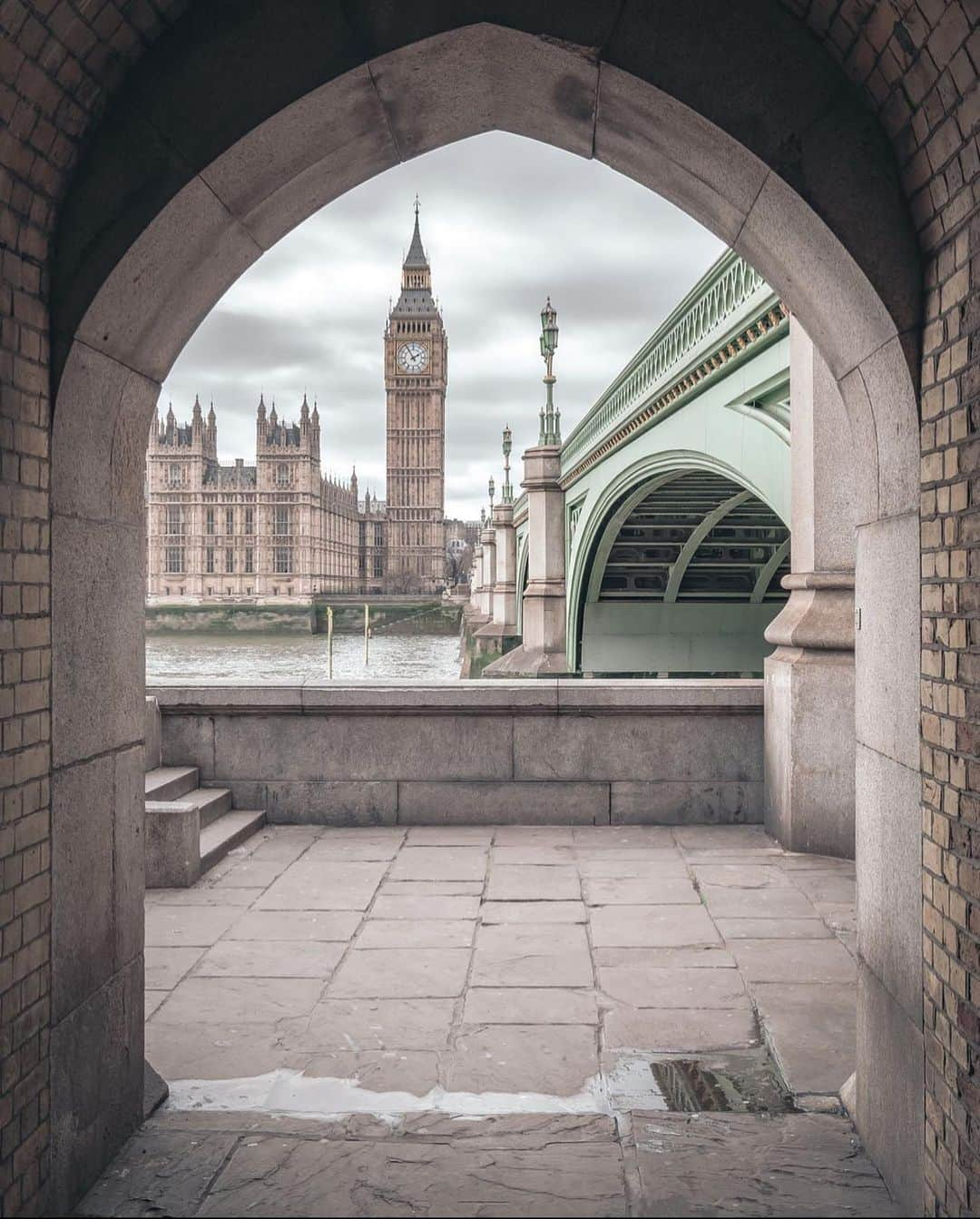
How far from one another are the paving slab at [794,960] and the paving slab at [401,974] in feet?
3.99

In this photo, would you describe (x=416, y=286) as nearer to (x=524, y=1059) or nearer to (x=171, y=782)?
(x=171, y=782)

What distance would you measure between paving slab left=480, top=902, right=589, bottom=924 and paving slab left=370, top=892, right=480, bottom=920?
0.26 ft

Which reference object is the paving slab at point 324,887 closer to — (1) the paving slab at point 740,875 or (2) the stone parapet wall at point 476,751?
(2) the stone parapet wall at point 476,751

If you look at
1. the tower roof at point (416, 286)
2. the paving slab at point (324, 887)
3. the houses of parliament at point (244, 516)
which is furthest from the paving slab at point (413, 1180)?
the tower roof at point (416, 286)


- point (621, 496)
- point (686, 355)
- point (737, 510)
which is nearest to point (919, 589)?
point (686, 355)

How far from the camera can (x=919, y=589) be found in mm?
2760

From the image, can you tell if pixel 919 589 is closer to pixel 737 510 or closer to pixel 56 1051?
pixel 56 1051

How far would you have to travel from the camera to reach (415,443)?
120188 millimetres

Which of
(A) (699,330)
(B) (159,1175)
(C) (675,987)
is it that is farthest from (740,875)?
(A) (699,330)

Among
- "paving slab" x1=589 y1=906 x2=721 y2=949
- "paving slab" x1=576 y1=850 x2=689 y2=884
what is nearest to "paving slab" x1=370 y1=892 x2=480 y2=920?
"paving slab" x1=589 y1=906 x2=721 y2=949

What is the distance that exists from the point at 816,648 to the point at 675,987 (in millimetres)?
2846

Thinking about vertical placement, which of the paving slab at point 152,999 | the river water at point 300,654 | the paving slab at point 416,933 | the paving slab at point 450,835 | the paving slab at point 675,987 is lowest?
the river water at point 300,654

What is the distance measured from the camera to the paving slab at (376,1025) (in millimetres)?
3779

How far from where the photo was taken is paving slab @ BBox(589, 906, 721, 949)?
480 centimetres
